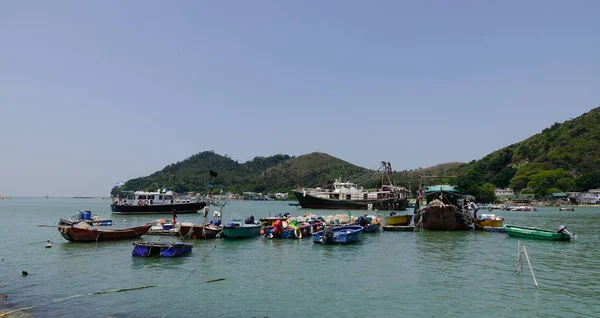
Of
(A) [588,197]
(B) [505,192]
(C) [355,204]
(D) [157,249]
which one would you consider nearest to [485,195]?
(A) [588,197]

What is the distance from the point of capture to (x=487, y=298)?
15891 millimetres

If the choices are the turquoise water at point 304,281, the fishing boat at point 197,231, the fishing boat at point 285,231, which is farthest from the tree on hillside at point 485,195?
the fishing boat at point 197,231

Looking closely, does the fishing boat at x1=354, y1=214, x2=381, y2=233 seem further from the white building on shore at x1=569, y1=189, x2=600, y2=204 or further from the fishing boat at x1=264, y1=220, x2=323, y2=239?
the white building on shore at x1=569, y1=189, x2=600, y2=204

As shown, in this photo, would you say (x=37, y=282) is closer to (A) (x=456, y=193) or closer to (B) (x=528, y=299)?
(B) (x=528, y=299)

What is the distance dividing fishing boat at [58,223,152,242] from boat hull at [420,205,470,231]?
99.0 feet

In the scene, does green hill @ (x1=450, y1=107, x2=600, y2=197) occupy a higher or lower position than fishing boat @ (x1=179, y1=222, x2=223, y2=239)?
higher

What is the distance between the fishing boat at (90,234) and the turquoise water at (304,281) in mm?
834

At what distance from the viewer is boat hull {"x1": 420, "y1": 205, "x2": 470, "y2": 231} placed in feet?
144

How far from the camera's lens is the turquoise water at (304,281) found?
1462 cm

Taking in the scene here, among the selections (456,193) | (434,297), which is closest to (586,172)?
(456,193)

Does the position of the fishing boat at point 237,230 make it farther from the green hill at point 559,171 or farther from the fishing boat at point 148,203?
the green hill at point 559,171

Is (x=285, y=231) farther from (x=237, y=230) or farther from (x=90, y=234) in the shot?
(x=90, y=234)

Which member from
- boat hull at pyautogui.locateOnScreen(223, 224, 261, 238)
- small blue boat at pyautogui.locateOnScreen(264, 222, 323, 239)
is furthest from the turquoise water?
small blue boat at pyautogui.locateOnScreen(264, 222, 323, 239)

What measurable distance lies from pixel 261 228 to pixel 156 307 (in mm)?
23859
